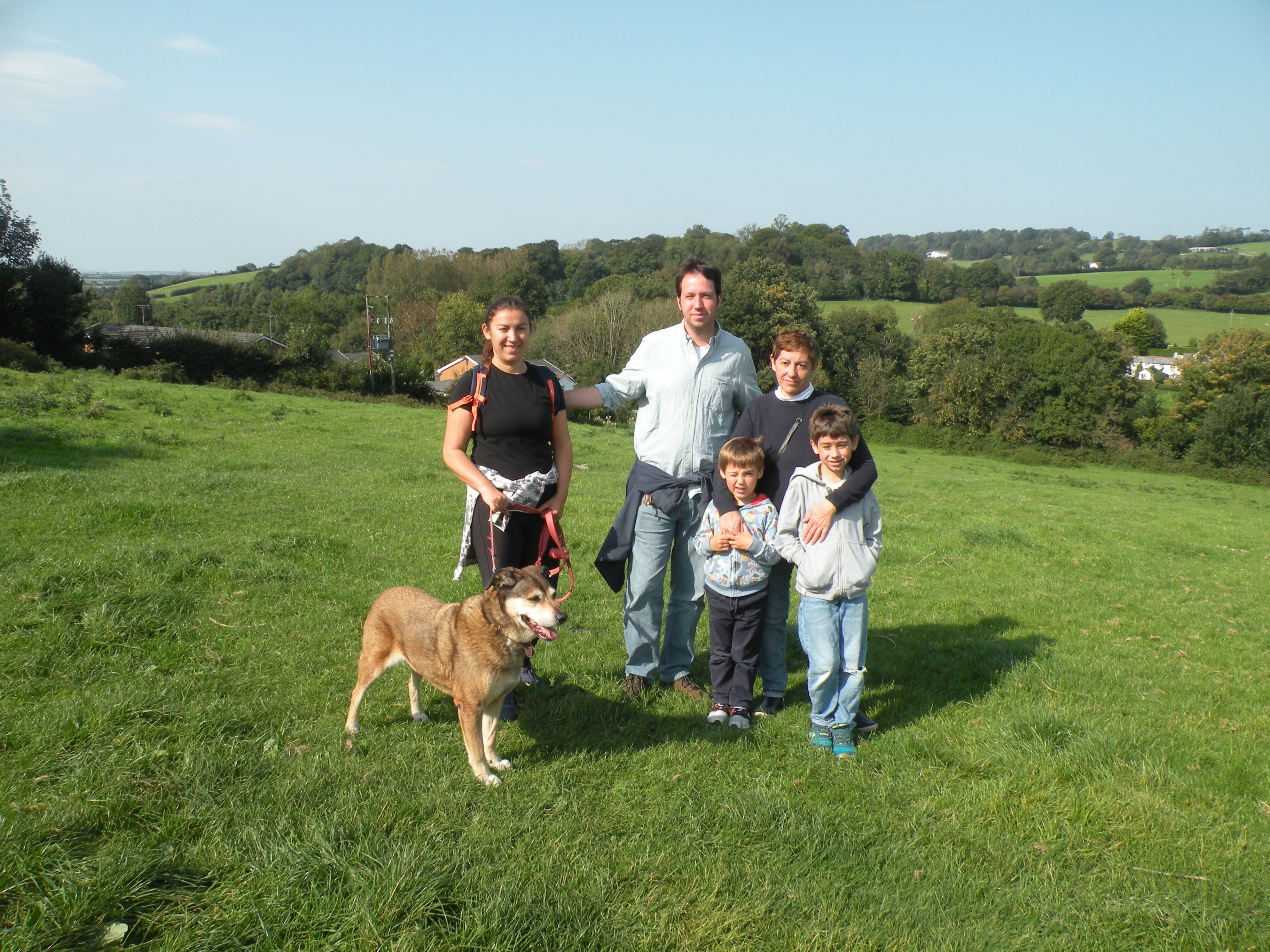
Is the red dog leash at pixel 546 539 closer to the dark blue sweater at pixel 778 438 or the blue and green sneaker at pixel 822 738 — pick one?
the dark blue sweater at pixel 778 438

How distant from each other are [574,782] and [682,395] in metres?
2.66

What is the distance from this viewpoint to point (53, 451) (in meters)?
12.5

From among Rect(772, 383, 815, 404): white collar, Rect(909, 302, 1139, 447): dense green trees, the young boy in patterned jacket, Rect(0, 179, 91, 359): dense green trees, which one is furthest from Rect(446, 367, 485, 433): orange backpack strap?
Rect(909, 302, 1139, 447): dense green trees

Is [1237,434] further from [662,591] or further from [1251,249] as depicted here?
[1251,249]

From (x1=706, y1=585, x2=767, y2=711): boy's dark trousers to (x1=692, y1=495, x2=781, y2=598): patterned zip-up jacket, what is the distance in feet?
0.26

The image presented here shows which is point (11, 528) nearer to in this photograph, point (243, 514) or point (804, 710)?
point (243, 514)

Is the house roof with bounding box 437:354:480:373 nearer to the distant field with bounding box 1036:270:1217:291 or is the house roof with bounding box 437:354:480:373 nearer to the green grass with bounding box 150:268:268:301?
the green grass with bounding box 150:268:268:301

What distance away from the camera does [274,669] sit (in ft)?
17.5

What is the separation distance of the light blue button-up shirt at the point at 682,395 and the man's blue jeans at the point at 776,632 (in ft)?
3.03

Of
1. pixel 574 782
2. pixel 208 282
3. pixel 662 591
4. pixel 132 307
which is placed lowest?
pixel 574 782

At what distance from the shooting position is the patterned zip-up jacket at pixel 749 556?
195 inches

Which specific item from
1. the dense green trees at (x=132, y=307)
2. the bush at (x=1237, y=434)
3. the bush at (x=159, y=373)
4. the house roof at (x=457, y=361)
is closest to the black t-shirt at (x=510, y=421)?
the bush at (x=159, y=373)

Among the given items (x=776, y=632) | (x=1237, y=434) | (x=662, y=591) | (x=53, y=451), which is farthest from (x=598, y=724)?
(x=1237, y=434)

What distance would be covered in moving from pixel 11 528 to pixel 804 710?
7.92 m
